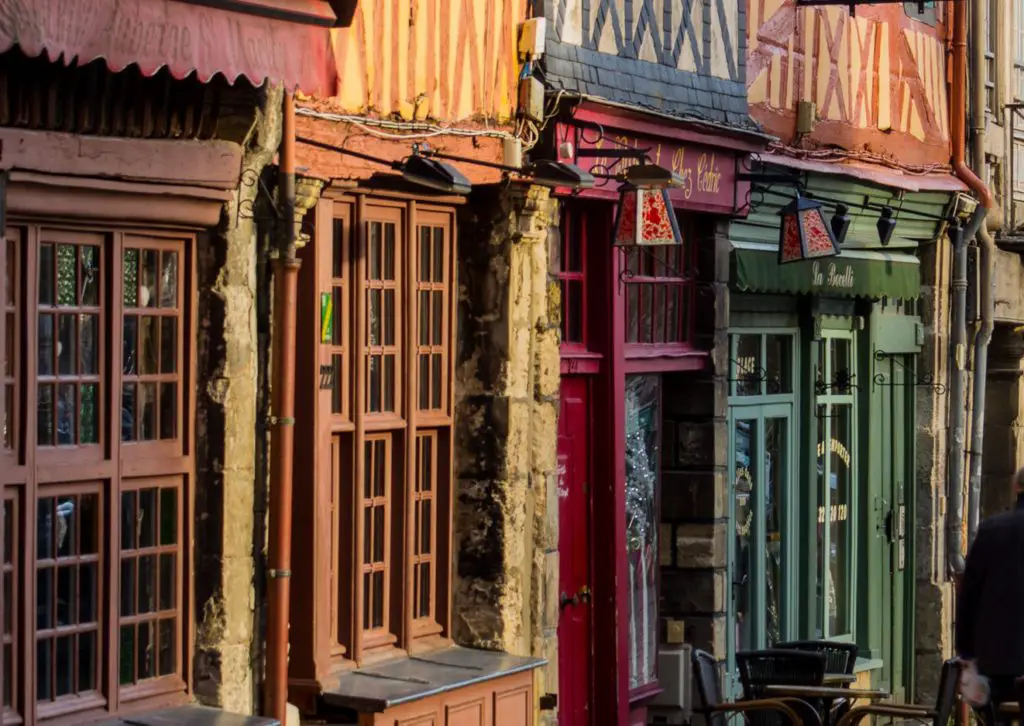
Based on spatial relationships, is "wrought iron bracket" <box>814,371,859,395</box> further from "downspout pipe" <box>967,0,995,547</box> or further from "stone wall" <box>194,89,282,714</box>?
"stone wall" <box>194,89,282,714</box>

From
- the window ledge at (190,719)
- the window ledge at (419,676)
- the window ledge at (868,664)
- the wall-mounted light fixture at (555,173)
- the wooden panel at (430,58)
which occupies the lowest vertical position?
the window ledge at (868,664)

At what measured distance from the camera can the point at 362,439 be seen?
9.75 metres

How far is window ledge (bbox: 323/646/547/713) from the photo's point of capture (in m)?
9.20

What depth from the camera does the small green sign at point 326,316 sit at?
9258 millimetres

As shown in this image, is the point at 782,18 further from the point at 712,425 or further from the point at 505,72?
the point at 505,72

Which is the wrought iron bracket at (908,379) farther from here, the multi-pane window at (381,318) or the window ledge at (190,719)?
the window ledge at (190,719)

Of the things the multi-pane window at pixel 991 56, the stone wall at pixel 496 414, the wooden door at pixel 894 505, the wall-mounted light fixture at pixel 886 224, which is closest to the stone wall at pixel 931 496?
the wooden door at pixel 894 505

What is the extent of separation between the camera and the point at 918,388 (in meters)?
16.5

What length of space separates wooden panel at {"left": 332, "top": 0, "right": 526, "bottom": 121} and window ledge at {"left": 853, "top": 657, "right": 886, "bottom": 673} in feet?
21.4

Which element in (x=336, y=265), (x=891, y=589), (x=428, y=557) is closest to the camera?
(x=336, y=265)

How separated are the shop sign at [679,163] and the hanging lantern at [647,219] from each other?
6.8 inches

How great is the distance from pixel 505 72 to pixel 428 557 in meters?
2.39

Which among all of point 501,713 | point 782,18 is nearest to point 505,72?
point 501,713

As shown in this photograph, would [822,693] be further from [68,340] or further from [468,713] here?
[68,340]
